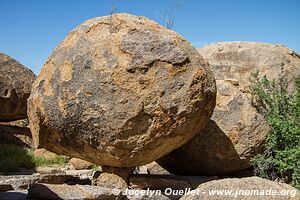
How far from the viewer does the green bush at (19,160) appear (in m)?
9.63

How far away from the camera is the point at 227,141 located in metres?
6.18

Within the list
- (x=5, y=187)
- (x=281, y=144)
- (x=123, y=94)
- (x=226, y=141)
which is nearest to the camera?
(x=123, y=94)

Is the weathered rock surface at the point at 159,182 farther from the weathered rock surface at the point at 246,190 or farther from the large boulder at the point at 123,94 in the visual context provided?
the weathered rock surface at the point at 246,190

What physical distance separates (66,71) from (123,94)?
0.88 metres

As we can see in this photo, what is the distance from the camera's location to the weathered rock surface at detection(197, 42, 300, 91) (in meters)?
9.02

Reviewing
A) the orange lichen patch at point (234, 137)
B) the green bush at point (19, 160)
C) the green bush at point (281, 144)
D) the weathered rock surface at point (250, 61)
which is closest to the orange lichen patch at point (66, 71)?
the orange lichen patch at point (234, 137)

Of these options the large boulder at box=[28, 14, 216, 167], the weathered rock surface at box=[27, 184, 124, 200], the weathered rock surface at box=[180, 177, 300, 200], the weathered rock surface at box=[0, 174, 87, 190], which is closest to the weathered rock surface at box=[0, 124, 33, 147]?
the weathered rock surface at box=[0, 174, 87, 190]

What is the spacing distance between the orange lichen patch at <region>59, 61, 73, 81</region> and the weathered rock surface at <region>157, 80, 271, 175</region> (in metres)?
2.22

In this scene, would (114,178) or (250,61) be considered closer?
(114,178)

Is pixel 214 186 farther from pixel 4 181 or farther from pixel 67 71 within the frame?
pixel 4 181

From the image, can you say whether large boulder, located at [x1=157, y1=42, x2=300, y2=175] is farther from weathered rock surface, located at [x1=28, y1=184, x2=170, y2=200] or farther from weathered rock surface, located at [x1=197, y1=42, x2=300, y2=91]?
weathered rock surface, located at [x1=197, y1=42, x2=300, y2=91]

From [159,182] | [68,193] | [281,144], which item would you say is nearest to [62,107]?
[68,193]

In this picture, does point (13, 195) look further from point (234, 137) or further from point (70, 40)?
point (234, 137)

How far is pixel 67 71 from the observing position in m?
5.18
